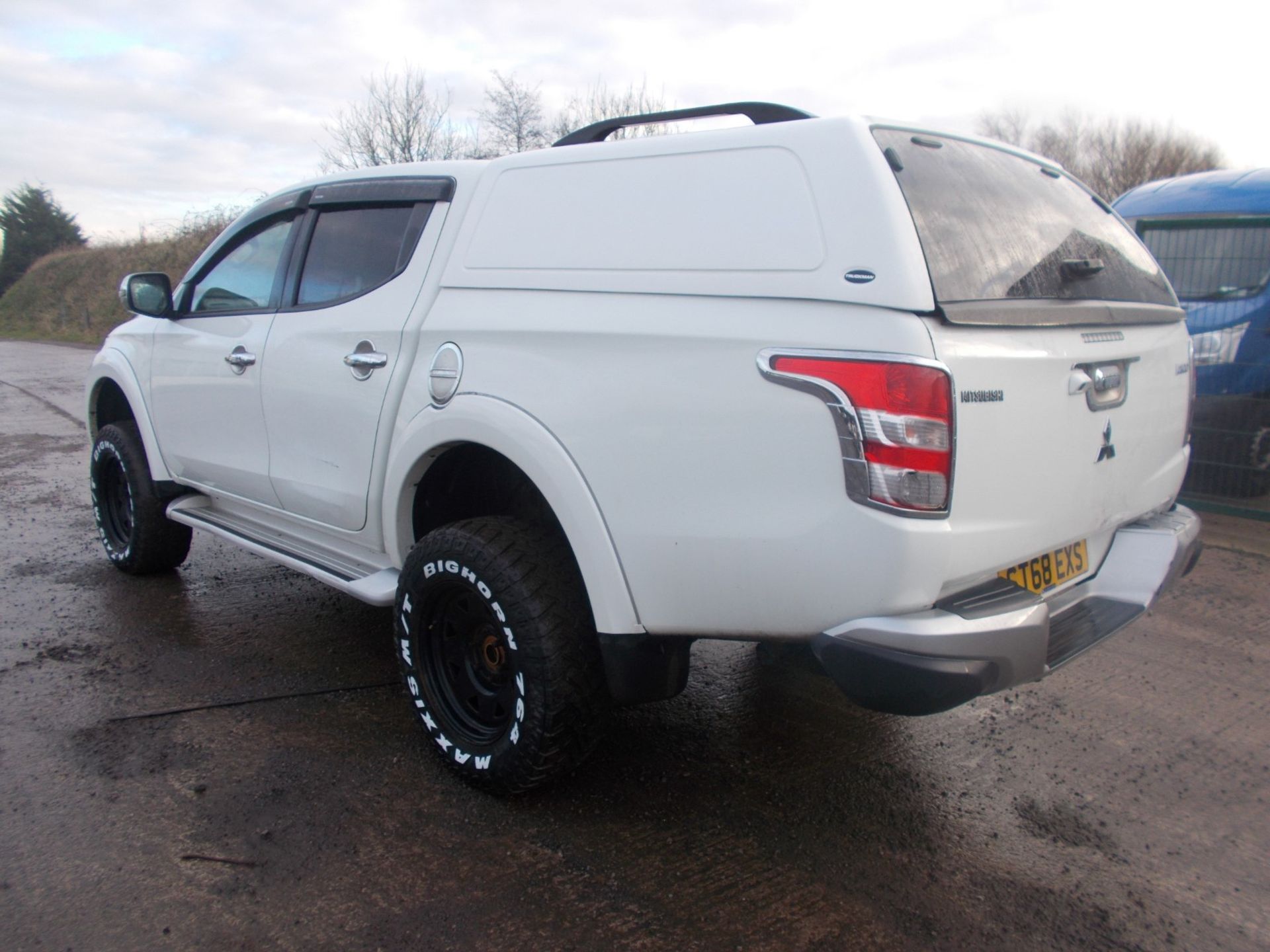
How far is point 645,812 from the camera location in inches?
110

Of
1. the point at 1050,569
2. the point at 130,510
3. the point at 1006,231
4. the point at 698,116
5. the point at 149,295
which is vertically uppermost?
the point at 698,116

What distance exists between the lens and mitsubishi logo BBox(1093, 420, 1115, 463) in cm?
253

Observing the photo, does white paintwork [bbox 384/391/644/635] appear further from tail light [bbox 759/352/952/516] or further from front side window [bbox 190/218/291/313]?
front side window [bbox 190/218/291/313]

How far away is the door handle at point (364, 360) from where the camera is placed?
121 inches

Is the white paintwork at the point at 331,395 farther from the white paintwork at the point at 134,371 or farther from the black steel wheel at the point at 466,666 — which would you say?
the white paintwork at the point at 134,371

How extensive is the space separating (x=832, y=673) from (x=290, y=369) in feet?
7.54

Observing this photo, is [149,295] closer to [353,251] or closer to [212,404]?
[212,404]

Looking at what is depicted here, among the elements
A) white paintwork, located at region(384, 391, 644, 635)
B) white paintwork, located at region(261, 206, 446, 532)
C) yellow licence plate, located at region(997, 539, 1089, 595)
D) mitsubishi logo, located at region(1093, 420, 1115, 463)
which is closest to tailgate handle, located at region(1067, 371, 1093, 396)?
mitsubishi logo, located at region(1093, 420, 1115, 463)

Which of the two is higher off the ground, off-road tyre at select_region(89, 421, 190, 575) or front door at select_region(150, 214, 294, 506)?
front door at select_region(150, 214, 294, 506)

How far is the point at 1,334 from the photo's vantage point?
33.8 m

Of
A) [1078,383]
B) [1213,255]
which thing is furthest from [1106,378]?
[1213,255]

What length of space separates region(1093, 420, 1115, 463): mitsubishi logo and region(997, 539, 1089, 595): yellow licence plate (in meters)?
0.24

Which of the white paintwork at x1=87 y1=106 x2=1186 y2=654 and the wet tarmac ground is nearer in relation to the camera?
the white paintwork at x1=87 y1=106 x2=1186 y2=654

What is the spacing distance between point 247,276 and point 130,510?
5.00 feet
